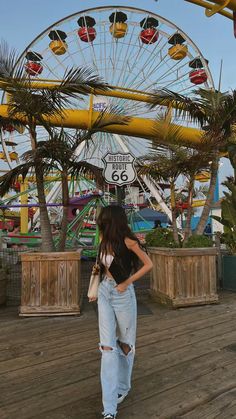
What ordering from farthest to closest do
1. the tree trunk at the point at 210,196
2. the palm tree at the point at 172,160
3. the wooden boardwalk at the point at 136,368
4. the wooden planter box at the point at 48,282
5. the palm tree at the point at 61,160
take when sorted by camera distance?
the tree trunk at the point at 210,196 < the palm tree at the point at 172,160 < the palm tree at the point at 61,160 < the wooden planter box at the point at 48,282 < the wooden boardwalk at the point at 136,368

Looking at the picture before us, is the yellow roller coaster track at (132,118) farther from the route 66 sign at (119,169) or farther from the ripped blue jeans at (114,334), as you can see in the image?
the ripped blue jeans at (114,334)

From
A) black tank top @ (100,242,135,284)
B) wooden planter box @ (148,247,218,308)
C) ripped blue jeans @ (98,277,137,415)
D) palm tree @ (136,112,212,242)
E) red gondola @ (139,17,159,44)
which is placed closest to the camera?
ripped blue jeans @ (98,277,137,415)

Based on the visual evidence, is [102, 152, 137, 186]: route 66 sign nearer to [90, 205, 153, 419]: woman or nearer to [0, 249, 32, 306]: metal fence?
[0, 249, 32, 306]: metal fence

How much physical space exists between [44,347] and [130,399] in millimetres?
1463

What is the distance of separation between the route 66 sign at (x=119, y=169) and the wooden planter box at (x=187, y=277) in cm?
122

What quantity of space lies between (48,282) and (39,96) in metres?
2.60

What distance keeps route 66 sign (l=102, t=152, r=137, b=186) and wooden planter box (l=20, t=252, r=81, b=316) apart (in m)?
1.23

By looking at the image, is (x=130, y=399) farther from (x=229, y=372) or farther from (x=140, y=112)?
(x=140, y=112)

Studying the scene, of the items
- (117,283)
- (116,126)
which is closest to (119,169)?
(117,283)

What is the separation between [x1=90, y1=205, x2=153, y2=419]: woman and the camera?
8.30ft

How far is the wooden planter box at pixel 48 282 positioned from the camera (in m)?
5.22

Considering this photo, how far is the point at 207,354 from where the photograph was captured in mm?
3754

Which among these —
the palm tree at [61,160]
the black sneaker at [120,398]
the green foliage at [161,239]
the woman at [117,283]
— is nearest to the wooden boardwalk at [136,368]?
the black sneaker at [120,398]

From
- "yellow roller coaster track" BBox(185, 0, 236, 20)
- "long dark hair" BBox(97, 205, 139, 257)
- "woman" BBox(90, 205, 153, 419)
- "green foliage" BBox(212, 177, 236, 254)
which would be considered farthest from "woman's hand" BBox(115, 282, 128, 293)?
"green foliage" BBox(212, 177, 236, 254)
